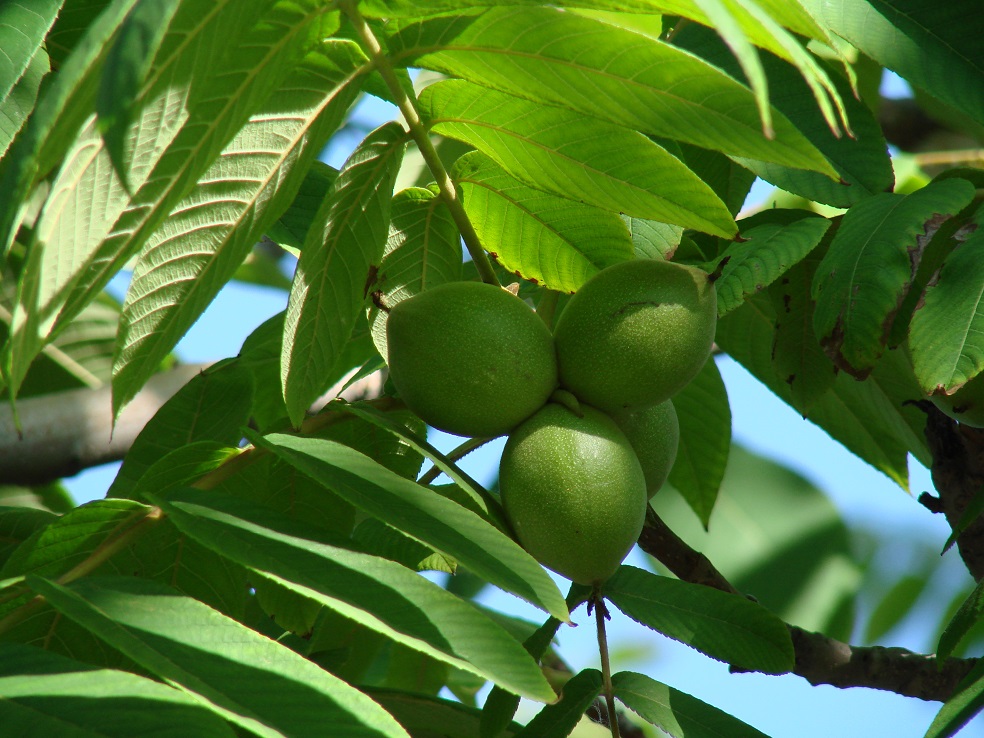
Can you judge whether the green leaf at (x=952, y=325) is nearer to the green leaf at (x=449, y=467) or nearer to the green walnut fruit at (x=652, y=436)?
the green walnut fruit at (x=652, y=436)

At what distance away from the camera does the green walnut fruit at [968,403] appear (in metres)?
1.25

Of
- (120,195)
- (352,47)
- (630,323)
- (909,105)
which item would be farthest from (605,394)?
(909,105)

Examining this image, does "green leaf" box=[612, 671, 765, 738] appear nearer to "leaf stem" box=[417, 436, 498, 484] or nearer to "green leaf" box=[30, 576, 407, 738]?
"leaf stem" box=[417, 436, 498, 484]

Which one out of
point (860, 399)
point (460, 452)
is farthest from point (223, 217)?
point (860, 399)

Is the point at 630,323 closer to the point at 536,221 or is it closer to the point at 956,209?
the point at 536,221

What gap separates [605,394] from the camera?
1.22m

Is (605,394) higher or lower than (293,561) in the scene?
higher

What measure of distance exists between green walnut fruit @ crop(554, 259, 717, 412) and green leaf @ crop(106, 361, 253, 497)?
0.57 metres

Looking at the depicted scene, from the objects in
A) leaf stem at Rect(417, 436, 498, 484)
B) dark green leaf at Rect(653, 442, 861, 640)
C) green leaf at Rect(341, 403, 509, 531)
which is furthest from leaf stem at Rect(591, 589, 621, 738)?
dark green leaf at Rect(653, 442, 861, 640)

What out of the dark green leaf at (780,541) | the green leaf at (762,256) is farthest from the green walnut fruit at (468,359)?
the dark green leaf at (780,541)

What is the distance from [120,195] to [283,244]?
30.1 inches

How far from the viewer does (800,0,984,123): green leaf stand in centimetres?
123

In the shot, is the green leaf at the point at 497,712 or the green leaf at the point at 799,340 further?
the green leaf at the point at 799,340

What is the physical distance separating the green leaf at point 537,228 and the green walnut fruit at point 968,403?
0.44m
